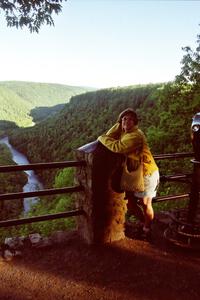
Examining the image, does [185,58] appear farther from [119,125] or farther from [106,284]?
[106,284]

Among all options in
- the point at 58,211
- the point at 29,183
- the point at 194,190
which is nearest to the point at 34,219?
the point at 194,190

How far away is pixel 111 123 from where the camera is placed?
8269 cm

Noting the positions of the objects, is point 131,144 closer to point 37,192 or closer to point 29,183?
point 37,192

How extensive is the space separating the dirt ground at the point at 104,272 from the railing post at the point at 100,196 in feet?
0.56

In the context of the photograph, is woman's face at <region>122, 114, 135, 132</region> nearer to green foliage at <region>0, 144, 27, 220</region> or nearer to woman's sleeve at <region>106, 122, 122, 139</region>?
woman's sleeve at <region>106, 122, 122, 139</region>

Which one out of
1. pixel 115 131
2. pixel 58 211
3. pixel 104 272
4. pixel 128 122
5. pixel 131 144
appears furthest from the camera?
pixel 58 211

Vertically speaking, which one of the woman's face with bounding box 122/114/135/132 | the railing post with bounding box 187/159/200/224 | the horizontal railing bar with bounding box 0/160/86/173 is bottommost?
the railing post with bounding box 187/159/200/224

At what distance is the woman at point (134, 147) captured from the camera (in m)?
4.03

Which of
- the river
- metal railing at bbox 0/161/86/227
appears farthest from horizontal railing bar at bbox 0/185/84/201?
the river

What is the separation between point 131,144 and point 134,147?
6cm

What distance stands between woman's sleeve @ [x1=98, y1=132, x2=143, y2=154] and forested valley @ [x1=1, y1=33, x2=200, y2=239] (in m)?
0.83

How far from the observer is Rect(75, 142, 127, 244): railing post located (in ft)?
14.1

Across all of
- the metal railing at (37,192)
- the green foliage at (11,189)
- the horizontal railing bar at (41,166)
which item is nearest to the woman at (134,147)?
the horizontal railing bar at (41,166)

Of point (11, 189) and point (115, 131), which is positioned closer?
point (115, 131)
